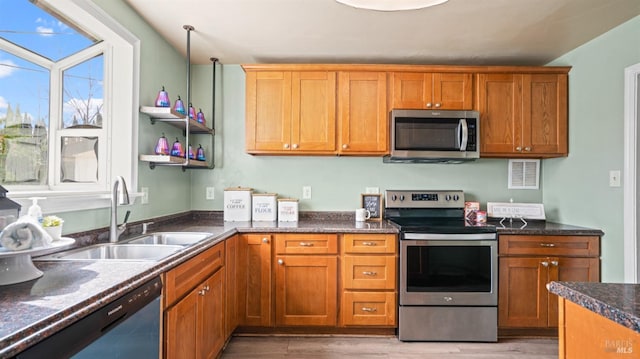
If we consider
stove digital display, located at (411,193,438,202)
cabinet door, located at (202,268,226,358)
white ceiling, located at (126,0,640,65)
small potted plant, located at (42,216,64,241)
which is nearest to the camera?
small potted plant, located at (42,216,64,241)

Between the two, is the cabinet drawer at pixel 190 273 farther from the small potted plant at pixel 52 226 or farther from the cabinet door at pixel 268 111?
the cabinet door at pixel 268 111

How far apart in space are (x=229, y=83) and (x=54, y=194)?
1.85 m

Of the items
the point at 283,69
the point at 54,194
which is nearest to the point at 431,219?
the point at 283,69

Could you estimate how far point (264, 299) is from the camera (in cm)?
254

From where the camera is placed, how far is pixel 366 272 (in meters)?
2.53

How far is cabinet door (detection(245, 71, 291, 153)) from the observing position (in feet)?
9.20

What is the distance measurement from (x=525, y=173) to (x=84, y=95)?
355cm

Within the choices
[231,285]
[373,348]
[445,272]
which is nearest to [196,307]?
[231,285]

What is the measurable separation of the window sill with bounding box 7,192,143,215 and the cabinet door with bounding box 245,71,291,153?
1188mm

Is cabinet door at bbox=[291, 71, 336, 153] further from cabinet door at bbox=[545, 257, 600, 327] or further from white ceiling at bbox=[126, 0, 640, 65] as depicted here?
cabinet door at bbox=[545, 257, 600, 327]

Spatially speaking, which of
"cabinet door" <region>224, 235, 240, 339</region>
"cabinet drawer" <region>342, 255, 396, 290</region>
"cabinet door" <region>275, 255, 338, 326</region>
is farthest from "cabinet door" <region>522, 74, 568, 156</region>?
"cabinet door" <region>224, 235, 240, 339</region>

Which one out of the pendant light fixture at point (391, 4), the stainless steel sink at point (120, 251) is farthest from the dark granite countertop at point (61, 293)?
the pendant light fixture at point (391, 4)

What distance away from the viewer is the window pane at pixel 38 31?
1565 mm

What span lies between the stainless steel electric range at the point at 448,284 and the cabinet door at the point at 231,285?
3.99ft
